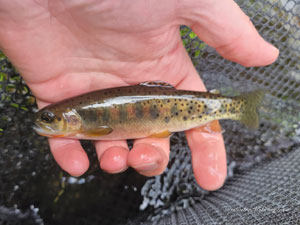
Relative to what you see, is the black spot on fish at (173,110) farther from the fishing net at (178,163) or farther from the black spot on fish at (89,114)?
the fishing net at (178,163)

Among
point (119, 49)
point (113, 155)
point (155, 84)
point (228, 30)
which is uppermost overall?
point (228, 30)

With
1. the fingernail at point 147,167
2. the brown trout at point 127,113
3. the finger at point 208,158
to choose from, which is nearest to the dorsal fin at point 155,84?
the brown trout at point 127,113

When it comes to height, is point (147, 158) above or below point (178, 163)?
above

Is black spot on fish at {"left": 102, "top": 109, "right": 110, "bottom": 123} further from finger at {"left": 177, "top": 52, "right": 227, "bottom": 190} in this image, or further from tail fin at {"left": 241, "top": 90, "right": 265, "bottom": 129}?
tail fin at {"left": 241, "top": 90, "right": 265, "bottom": 129}

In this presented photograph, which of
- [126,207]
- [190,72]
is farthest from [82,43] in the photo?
[126,207]

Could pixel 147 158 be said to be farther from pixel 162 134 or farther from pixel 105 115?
pixel 105 115

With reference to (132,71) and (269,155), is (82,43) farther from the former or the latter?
(269,155)

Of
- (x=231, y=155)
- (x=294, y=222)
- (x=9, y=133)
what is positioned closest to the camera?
(x=294, y=222)

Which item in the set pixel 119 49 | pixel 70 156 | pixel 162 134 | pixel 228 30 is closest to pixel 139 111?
pixel 162 134
